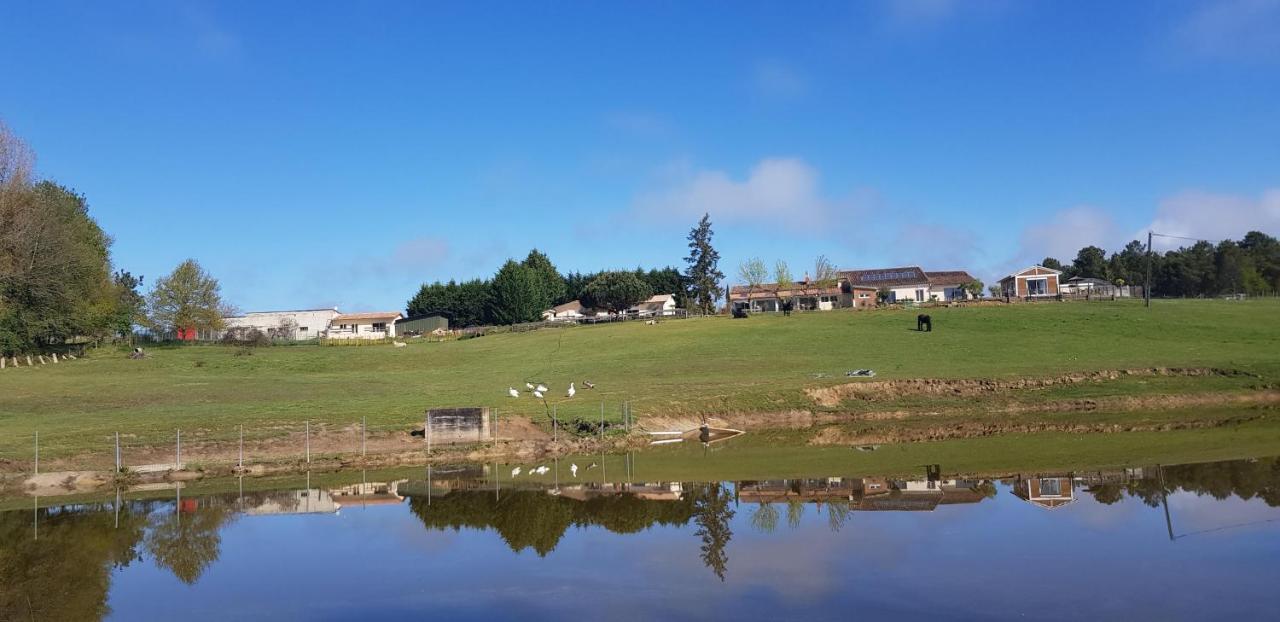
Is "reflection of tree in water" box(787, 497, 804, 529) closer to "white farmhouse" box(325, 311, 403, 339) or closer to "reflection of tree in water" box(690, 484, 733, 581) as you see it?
"reflection of tree in water" box(690, 484, 733, 581)

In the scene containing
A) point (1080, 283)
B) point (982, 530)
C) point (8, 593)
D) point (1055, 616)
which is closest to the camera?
point (1055, 616)

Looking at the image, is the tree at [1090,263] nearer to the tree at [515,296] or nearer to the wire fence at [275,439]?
the tree at [515,296]

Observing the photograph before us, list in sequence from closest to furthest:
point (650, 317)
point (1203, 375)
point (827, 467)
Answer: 1. point (827, 467)
2. point (1203, 375)
3. point (650, 317)

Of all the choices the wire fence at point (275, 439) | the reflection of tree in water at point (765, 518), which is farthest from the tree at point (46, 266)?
the reflection of tree in water at point (765, 518)

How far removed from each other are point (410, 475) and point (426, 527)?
8766 mm

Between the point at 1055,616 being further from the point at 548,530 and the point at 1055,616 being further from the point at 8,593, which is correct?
the point at 8,593

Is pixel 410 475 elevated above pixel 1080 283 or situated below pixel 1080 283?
below

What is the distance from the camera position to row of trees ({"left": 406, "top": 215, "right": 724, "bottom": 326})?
131 metres

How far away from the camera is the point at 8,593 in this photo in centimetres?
1630

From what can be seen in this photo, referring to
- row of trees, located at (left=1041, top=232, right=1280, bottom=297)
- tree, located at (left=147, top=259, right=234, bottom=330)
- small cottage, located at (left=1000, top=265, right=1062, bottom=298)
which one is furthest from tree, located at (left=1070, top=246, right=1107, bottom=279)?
tree, located at (left=147, top=259, right=234, bottom=330)

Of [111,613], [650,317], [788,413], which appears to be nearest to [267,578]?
[111,613]

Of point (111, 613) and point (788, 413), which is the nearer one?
point (111, 613)

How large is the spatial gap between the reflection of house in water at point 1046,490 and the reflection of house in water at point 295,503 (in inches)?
721

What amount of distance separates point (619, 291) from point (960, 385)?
3891 inches
